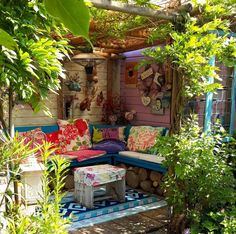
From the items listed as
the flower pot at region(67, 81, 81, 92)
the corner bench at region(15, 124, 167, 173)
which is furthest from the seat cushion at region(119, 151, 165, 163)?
the flower pot at region(67, 81, 81, 92)

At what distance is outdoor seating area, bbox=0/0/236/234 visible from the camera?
44.9 inches

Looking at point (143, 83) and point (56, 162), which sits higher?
point (143, 83)

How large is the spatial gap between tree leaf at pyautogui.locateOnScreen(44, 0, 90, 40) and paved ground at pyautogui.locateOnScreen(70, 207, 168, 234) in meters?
2.83

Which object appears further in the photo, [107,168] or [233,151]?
[107,168]

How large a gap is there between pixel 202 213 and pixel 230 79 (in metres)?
1.67

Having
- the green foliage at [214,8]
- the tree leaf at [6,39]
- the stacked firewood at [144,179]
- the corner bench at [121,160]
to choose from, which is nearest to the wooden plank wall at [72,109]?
the corner bench at [121,160]

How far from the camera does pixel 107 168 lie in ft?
12.1

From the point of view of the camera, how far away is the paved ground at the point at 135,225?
2.85 meters

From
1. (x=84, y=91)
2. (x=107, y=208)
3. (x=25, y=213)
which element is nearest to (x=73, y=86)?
(x=84, y=91)

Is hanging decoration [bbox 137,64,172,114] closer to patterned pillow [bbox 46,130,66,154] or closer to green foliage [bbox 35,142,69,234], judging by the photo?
patterned pillow [bbox 46,130,66,154]

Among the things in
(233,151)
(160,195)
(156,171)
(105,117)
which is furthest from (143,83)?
(233,151)

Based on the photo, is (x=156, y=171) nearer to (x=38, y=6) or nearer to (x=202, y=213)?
(x=202, y=213)

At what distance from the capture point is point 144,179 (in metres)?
4.16

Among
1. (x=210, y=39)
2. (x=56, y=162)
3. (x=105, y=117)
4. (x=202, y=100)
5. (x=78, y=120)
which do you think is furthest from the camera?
(x=105, y=117)
